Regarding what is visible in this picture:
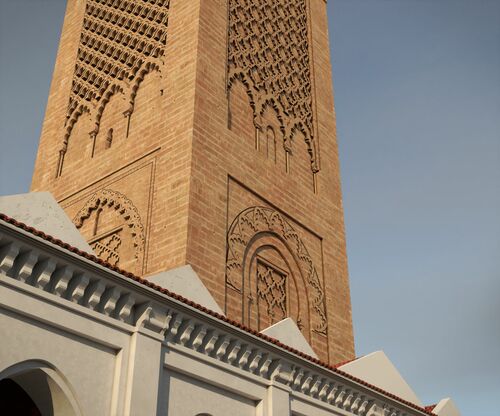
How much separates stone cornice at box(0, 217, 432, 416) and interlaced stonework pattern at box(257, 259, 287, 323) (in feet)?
8.11

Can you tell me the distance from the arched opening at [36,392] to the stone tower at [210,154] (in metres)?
3.55

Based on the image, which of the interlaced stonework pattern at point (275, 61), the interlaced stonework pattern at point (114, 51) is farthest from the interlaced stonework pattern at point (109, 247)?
the interlaced stonework pattern at point (275, 61)

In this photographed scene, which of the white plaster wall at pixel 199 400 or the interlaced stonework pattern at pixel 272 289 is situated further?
the interlaced stonework pattern at pixel 272 289

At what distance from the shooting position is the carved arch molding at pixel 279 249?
10.1 meters

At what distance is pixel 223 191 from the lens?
10430mm

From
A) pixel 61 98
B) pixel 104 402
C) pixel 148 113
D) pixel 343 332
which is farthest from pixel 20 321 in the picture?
pixel 61 98

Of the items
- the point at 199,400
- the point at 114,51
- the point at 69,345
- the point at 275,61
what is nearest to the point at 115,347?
the point at 69,345

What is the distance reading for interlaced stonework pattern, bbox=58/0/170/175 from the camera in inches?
484

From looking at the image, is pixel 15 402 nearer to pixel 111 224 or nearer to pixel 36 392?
pixel 36 392

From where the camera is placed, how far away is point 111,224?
1085 cm

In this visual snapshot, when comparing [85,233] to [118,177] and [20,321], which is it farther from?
[20,321]

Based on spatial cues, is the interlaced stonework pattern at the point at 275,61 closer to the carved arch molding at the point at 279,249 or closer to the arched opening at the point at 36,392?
the carved arch molding at the point at 279,249

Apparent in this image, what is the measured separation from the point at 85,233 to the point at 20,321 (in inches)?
230

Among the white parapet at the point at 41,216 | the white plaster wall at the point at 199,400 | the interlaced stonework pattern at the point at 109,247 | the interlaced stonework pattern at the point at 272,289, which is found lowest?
the white plaster wall at the point at 199,400
